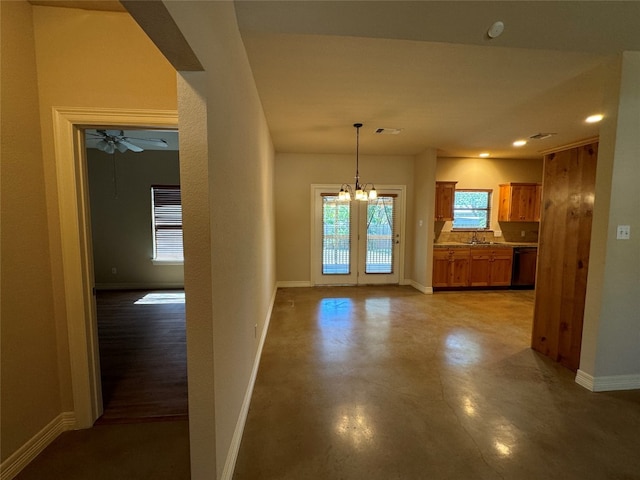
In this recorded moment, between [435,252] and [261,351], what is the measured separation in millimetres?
3819

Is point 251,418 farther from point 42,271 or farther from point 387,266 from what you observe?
point 387,266

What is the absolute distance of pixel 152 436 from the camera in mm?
1854

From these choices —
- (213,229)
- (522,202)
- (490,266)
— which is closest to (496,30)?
(213,229)

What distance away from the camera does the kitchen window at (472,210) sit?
6.02 meters

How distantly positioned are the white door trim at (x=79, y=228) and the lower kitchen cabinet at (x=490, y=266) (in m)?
5.49

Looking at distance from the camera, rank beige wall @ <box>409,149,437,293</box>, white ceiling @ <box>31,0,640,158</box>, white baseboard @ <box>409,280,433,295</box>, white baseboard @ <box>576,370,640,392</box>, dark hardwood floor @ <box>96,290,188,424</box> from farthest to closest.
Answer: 1. white baseboard @ <box>409,280,433,295</box>
2. beige wall @ <box>409,149,437,293</box>
3. white baseboard @ <box>576,370,640,392</box>
4. dark hardwood floor @ <box>96,290,188,424</box>
5. white ceiling @ <box>31,0,640,158</box>

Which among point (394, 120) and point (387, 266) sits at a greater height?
point (394, 120)

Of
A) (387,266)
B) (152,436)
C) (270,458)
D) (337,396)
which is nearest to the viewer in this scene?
(270,458)

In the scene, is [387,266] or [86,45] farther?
[387,266]

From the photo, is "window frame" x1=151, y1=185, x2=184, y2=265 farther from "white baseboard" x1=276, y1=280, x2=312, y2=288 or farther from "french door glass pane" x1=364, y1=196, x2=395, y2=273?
"french door glass pane" x1=364, y1=196, x2=395, y2=273

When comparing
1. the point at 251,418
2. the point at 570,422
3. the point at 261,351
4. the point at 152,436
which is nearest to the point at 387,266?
the point at 261,351

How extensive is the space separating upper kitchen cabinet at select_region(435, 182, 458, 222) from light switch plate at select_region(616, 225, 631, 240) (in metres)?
3.47

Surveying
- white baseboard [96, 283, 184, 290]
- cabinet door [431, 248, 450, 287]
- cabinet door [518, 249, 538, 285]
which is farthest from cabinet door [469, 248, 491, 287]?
white baseboard [96, 283, 184, 290]

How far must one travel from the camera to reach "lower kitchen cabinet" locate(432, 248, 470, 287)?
17.7 feet
